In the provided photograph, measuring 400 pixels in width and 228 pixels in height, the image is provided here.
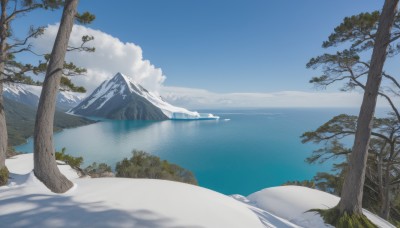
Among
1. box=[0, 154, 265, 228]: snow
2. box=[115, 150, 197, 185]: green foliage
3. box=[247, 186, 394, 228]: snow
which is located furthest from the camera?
box=[115, 150, 197, 185]: green foliage

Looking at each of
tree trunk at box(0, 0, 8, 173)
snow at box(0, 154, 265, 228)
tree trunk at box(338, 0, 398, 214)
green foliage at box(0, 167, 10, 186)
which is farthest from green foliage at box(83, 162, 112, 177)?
tree trunk at box(338, 0, 398, 214)

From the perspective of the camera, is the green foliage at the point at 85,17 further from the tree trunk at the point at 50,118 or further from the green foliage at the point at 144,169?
the green foliage at the point at 144,169

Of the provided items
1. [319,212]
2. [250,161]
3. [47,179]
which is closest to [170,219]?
[47,179]

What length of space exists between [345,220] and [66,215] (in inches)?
240

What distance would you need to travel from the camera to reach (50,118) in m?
4.42

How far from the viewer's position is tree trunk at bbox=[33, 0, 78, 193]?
421cm

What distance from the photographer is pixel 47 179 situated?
418cm

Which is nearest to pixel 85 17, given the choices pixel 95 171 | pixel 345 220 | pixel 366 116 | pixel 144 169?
pixel 366 116

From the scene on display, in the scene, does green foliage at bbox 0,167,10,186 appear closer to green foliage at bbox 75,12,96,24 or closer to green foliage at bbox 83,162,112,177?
green foliage at bbox 75,12,96,24

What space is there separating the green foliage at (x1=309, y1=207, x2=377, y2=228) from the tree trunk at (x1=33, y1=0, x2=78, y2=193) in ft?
20.6

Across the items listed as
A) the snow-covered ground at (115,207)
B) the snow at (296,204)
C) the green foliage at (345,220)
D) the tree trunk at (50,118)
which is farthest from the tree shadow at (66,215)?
the green foliage at (345,220)

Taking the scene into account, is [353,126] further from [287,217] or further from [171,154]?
[171,154]

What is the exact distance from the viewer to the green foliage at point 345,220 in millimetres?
5074

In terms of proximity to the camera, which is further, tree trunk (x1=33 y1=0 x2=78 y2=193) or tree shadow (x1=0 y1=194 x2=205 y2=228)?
tree trunk (x1=33 y1=0 x2=78 y2=193)
